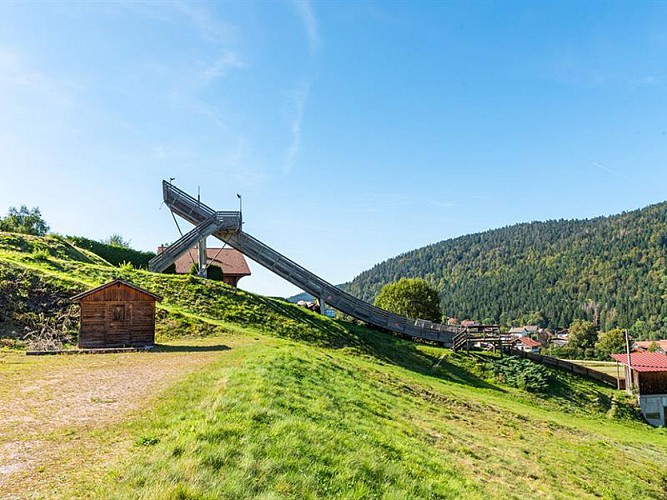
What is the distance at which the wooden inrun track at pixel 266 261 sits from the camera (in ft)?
128

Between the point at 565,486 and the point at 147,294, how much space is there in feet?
67.7

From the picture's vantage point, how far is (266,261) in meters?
40.6

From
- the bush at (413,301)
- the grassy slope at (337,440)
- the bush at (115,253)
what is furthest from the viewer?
the bush at (413,301)

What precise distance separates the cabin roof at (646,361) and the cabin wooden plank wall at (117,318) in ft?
125

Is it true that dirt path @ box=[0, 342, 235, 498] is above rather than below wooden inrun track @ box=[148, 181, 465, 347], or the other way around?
below

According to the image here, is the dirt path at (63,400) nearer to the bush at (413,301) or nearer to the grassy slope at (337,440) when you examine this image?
the grassy slope at (337,440)

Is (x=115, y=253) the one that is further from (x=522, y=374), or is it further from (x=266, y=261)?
(x=522, y=374)

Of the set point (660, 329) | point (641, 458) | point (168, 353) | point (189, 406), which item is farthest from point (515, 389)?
point (660, 329)

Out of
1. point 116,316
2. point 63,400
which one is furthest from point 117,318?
point 63,400

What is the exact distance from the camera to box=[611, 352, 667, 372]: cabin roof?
1439 inches

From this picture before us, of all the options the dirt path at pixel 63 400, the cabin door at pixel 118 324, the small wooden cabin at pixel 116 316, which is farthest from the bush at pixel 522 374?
the cabin door at pixel 118 324

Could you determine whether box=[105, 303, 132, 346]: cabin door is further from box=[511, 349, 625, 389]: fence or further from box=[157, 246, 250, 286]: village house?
box=[511, 349, 625, 389]: fence

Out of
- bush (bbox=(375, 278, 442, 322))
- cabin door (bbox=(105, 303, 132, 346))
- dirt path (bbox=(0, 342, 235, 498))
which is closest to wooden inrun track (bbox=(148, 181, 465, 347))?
cabin door (bbox=(105, 303, 132, 346))

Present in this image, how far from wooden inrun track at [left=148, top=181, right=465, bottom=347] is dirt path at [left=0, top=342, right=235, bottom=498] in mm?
19304
